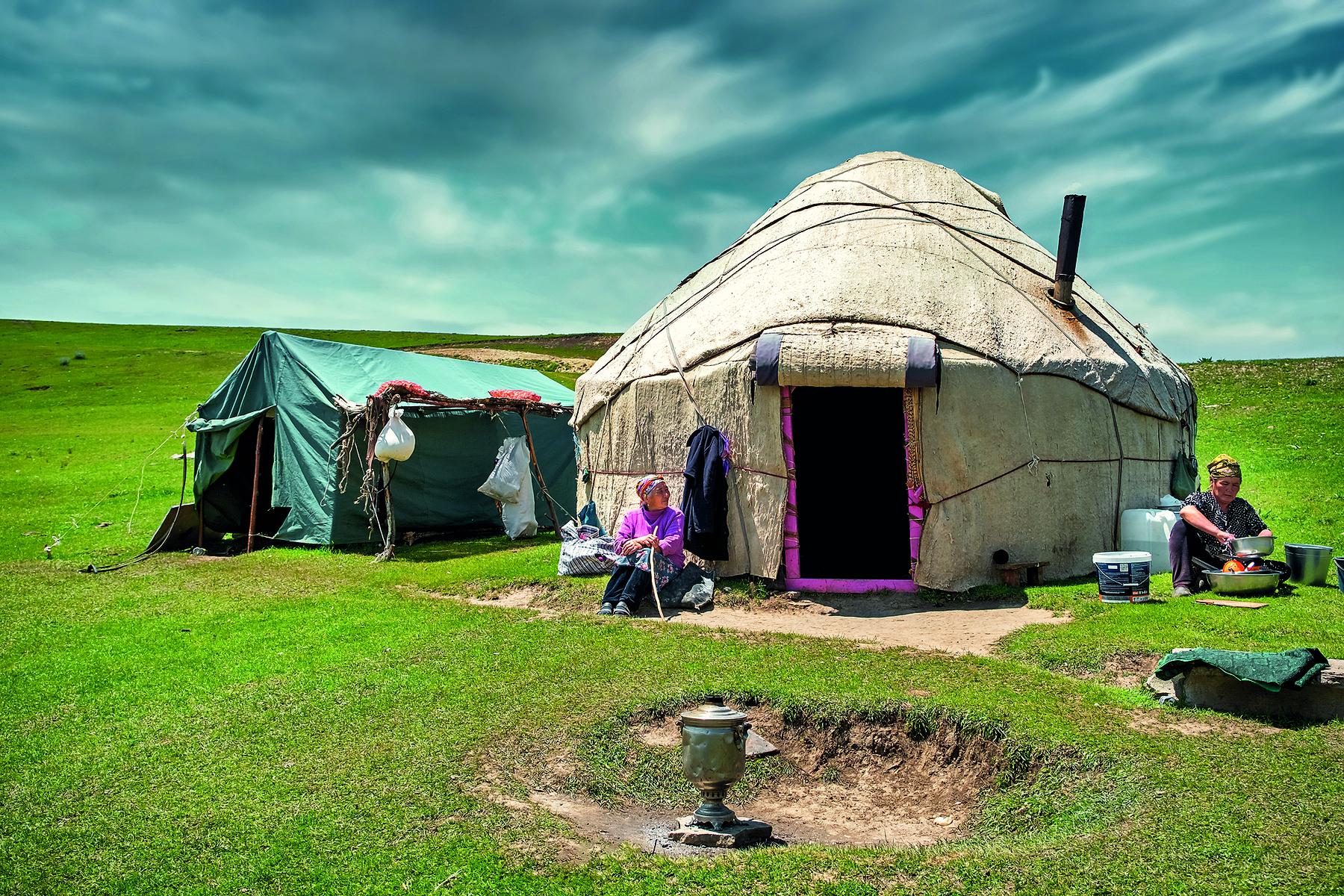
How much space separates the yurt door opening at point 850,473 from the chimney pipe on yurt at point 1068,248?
1.94 metres

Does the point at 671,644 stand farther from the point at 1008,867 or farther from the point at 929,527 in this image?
the point at 1008,867

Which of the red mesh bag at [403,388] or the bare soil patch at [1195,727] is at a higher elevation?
the red mesh bag at [403,388]

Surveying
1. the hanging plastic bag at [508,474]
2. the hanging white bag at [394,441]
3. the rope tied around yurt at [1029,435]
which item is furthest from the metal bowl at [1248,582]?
the hanging white bag at [394,441]

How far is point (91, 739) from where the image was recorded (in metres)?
4.31

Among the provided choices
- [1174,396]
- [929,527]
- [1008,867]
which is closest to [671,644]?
[929,527]

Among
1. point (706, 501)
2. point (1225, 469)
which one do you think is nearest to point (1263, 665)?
point (1225, 469)

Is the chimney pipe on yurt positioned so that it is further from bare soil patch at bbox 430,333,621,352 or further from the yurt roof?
bare soil patch at bbox 430,333,621,352

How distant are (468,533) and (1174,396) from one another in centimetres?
899

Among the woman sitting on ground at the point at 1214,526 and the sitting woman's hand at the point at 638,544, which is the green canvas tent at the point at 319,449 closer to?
the sitting woman's hand at the point at 638,544

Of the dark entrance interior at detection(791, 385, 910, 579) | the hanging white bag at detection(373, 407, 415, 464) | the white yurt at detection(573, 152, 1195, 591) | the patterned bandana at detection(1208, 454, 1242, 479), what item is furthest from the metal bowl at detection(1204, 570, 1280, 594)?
the hanging white bag at detection(373, 407, 415, 464)

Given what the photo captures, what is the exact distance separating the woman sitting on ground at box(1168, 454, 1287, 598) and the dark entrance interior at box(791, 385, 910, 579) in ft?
10.7

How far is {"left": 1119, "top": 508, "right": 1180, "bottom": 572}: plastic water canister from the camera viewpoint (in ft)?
25.3

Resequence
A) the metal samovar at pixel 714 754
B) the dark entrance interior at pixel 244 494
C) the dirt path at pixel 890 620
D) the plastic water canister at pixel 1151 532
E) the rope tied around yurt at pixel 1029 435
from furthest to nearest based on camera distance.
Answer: the dark entrance interior at pixel 244 494 < the plastic water canister at pixel 1151 532 < the rope tied around yurt at pixel 1029 435 < the dirt path at pixel 890 620 < the metal samovar at pixel 714 754

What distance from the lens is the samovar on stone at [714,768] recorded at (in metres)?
3.33
